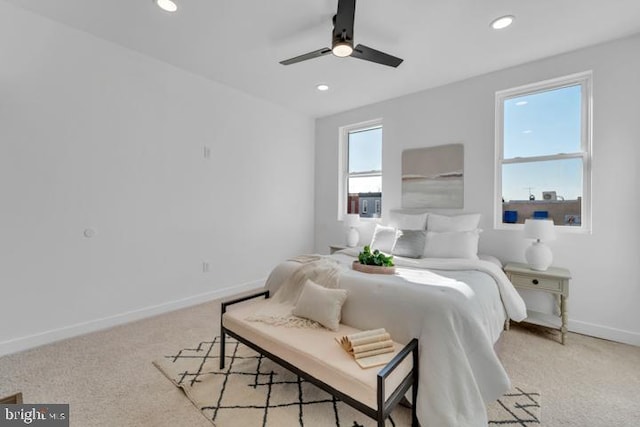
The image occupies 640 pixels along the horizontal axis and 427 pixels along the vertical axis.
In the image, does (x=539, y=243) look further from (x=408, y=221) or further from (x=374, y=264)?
(x=374, y=264)

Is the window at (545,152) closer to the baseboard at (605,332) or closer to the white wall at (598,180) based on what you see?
the white wall at (598,180)

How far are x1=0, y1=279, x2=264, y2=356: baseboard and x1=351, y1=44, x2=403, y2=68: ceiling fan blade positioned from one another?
3.21m

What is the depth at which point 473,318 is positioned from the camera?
63.5 inches

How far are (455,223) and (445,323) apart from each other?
1896 millimetres

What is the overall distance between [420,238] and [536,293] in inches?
52.9

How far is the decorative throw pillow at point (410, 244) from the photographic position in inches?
116

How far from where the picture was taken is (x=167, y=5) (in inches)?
85.9

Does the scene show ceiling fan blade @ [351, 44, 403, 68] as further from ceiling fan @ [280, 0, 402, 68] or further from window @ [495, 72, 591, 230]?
window @ [495, 72, 591, 230]

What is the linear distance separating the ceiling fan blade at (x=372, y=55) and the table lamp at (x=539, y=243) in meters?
2.02

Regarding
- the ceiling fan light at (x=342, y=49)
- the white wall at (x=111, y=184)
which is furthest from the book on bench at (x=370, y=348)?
the white wall at (x=111, y=184)

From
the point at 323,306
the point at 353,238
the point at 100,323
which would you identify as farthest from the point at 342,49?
the point at 100,323

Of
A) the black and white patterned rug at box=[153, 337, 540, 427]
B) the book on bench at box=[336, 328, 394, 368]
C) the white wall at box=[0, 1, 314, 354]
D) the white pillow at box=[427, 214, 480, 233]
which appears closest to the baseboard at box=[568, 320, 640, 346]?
the white pillow at box=[427, 214, 480, 233]

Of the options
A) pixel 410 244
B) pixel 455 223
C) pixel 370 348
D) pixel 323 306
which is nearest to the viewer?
pixel 370 348

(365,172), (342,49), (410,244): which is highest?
(342,49)
